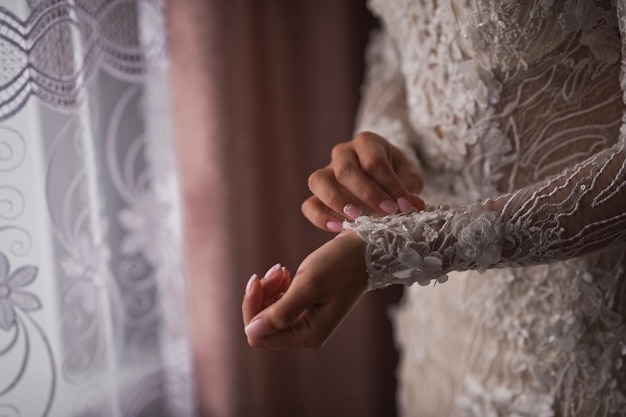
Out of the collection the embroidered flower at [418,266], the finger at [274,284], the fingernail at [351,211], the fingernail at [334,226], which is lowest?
the embroidered flower at [418,266]

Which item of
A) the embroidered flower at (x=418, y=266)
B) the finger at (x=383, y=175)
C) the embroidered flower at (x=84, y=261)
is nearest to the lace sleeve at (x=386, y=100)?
the finger at (x=383, y=175)

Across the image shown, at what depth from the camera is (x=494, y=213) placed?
0.59m

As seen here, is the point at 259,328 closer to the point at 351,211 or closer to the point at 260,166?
the point at 351,211

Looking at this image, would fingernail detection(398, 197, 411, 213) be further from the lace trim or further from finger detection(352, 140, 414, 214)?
the lace trim

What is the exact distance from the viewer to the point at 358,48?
132 centimetres

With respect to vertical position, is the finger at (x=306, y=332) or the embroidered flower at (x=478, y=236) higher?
the embroidered flower at (x=478, y=236)

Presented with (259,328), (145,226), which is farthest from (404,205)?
(145,226)

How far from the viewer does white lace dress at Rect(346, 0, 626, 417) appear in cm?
59

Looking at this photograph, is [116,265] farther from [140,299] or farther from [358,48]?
[358,48]

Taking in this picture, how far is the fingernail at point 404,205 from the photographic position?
24.6 inches

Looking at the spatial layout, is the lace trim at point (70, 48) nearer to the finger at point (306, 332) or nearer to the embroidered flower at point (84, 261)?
the embroidered flower at point (84, 261)

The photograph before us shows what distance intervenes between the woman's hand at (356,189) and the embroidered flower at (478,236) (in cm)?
7

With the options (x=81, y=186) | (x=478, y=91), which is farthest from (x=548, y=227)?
(x=81, y=186)

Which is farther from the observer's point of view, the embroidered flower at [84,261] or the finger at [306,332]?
the embroidered flower at [84,261]
